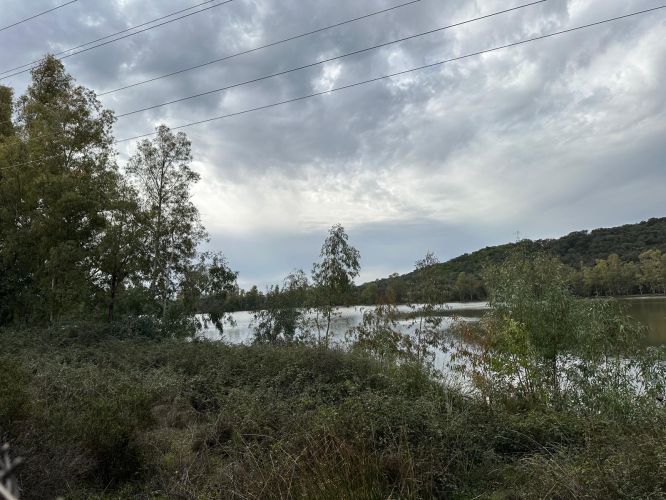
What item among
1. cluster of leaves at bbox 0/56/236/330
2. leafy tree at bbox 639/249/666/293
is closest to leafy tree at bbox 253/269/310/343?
cluster of leaves at bbox 0/56/236/330

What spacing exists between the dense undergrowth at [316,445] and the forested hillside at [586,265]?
223 inches

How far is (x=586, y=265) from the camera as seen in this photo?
2392 cm

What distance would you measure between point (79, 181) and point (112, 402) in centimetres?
1514

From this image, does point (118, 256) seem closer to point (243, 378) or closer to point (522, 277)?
point (243, 378)

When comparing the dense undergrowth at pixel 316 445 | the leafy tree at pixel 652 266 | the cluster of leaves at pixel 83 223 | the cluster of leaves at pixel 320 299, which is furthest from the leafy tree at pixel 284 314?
the leafy tree at pixel 652 266

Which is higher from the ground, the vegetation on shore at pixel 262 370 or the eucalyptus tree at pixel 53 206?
the eucalyptus tree at pixel 53 206

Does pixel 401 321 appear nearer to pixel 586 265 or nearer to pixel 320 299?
pixel 320 299

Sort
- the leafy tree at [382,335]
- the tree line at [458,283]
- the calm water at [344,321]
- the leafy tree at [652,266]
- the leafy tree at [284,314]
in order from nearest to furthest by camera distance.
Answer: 1. the leafy tree at [382,335]
2. the tree line at [458,283]
3. the calm water at [344,321]
4. the leafy tree at [284,314]
5. the leafy tree at [652,266]

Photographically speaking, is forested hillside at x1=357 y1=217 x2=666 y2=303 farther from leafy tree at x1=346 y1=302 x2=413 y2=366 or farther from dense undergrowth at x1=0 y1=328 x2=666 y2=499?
dense undergrowth at x1=0 y1=328 x2=666 y2=499

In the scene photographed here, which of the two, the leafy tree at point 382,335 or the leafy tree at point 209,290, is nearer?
the leafy tree at point 382,335

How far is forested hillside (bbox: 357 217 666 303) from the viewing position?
14.2 metres

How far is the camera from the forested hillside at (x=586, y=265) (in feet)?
46.6

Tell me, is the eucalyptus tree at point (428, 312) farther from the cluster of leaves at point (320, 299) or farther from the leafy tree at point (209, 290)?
the leafy tree at point (209, 290)

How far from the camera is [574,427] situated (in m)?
6.45
